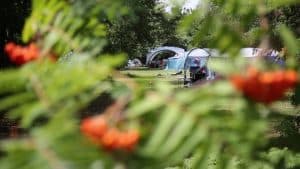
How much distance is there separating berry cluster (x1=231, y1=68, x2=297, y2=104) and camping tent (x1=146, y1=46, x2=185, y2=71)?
40.3 m

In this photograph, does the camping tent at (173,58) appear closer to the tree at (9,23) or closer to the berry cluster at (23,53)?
the tree at (9,23)

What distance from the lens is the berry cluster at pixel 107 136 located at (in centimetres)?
82

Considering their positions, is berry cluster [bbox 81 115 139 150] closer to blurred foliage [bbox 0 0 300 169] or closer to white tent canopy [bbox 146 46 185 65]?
blurred foliage [bbox 0 0 300 169]

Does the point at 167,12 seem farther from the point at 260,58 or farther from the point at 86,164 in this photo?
the point at 86,164

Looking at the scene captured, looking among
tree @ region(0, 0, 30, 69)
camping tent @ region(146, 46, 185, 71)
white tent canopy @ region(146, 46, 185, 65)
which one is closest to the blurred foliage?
tree @ region(0, 0, 30, 69)

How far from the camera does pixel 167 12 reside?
1.85 m

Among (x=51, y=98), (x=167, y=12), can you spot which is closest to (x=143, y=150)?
(x=51, y=98)

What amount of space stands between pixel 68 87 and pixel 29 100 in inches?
3.6

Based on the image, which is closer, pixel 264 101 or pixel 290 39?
pixel 264 101

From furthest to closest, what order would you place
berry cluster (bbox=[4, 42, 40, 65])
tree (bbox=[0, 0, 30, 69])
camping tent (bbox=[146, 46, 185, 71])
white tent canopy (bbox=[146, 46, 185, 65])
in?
1. white tent canopy (bbox=[146, 46, 185, 65])
2. camping tent (bbox=[146, 46, 185, 71])
3. tree (bbox=[0, 0, 30, 69])
4. berry cluster (bbox=[4, 42, 40, 65])

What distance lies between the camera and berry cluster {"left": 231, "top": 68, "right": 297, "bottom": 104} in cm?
87

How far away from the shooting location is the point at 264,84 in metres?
0.87

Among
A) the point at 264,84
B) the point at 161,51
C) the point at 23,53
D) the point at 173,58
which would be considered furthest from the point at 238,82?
the point at 161,51

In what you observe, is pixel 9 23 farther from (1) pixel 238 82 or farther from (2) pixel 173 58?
(2) pixel 173 58
